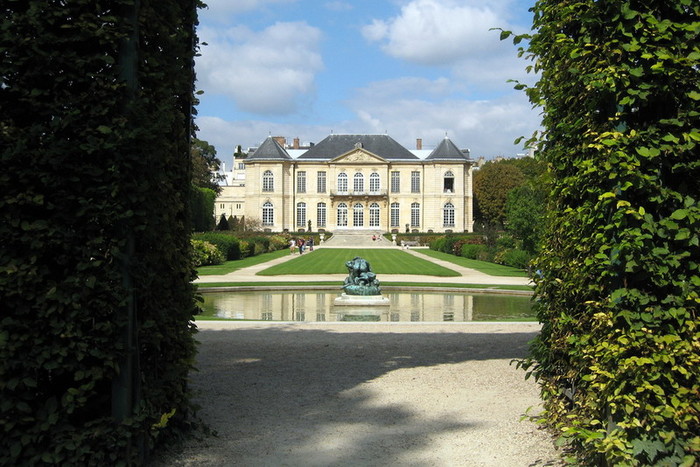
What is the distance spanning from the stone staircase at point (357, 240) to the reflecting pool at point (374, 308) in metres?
32.5

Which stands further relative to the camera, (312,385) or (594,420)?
(312,385)

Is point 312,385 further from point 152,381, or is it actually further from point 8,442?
point 8,442

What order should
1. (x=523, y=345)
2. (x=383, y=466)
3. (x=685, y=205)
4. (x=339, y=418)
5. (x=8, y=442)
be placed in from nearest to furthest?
(x=685, y=205)
(x=8, y=442)
(x=383, y=466)
(x=339, y=418)
(x=523, y=345)

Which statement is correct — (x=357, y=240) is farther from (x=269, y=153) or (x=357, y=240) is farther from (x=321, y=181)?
(x=269, y=153)

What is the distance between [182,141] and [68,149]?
34.9 inches

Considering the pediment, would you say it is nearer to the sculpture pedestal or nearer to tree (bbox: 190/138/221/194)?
tree (bbox: 190/138/221/194)

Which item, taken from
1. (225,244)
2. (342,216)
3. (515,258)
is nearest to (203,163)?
(342,216)

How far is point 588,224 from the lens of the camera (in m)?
3.07

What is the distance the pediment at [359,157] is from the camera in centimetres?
6103

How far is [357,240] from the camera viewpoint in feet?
170

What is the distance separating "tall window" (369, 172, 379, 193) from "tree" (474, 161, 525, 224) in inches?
387

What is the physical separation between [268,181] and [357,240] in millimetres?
13927

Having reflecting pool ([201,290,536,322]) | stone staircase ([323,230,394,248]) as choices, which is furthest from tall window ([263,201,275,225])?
reflecting pool ([201,290,536,322])

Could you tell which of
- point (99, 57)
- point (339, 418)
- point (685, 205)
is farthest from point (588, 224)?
point (99, 57)
